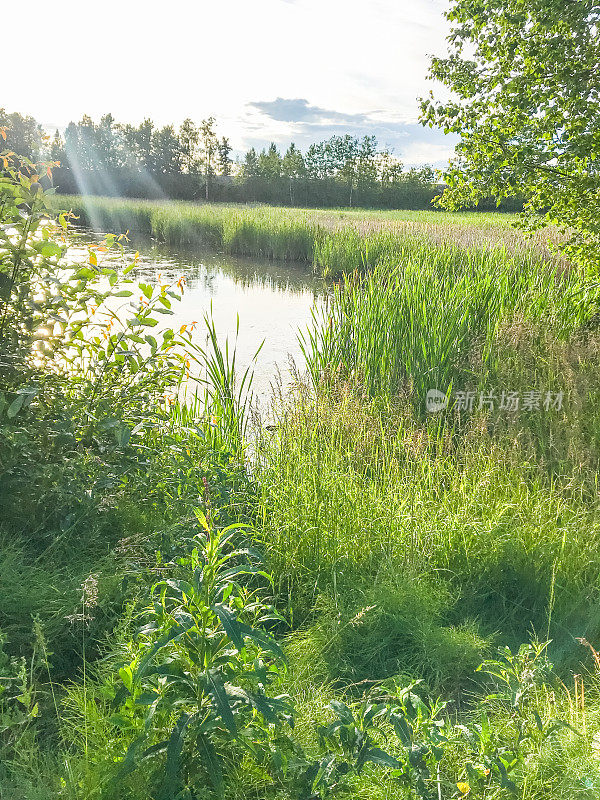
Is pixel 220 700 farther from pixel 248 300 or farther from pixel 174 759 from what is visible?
pixel 248 300

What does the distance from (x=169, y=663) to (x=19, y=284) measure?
1794mm

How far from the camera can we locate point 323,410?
11.5 feet

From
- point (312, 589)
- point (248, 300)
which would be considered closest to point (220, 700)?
point (312, 589)

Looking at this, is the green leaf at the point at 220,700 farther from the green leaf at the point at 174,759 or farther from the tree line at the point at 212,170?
the tree line at the point at 212,170

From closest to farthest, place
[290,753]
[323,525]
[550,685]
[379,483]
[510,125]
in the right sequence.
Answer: [290,753], [550,685], [323,525], [379,483], [510,125]

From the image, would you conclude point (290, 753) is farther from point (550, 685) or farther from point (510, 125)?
point (510, 125)

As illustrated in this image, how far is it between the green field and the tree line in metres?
42.3

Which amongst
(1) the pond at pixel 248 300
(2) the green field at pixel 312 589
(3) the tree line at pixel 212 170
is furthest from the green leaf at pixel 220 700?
(3) the tree line at pixel 212 170

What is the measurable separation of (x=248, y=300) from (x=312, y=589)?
340 inches

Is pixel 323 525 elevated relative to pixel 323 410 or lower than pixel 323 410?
lower

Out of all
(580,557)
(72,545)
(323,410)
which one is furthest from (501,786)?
(323,410)

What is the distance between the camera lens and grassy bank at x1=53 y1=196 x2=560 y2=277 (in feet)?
35.1

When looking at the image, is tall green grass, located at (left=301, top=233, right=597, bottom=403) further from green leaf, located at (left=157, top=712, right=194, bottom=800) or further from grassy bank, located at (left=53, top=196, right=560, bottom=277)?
green leaf, located at (left=157, top=712, right=194, bottom=800)

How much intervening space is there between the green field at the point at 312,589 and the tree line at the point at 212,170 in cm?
4227
